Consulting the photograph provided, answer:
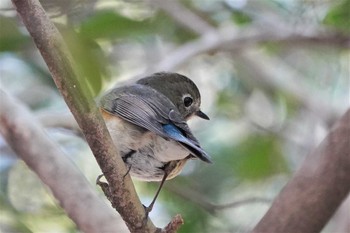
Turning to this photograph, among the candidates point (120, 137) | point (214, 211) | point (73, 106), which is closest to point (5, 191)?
point (214, 211)

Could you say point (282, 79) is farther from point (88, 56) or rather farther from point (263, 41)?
point (88, 56)

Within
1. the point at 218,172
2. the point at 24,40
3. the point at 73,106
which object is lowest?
the point at 218,172

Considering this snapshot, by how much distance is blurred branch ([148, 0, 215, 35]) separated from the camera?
3859 millimetres

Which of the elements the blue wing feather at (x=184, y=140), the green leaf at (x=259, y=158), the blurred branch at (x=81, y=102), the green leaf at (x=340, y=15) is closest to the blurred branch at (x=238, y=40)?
the green leaf at (x=340, y=15)

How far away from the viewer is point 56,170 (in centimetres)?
258

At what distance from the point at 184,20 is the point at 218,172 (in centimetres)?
72

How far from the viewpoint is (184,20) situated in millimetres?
3969

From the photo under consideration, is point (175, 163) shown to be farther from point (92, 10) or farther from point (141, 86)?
point (92, 10)

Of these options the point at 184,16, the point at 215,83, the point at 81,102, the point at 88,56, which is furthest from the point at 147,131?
the point at 215,83

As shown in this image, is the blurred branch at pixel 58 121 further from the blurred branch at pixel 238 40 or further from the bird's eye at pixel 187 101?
the bird's eye at pixel 187 101

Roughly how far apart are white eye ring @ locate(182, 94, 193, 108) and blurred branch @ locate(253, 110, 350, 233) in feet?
1.33

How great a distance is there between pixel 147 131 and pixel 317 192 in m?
0.50

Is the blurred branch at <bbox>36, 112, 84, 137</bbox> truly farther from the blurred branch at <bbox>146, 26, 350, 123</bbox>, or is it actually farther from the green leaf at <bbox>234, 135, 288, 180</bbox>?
the green leaf at <bbox>234, 135, 288, 180</bbox>

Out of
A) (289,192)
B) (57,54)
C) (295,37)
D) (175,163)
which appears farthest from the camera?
(295,37)
